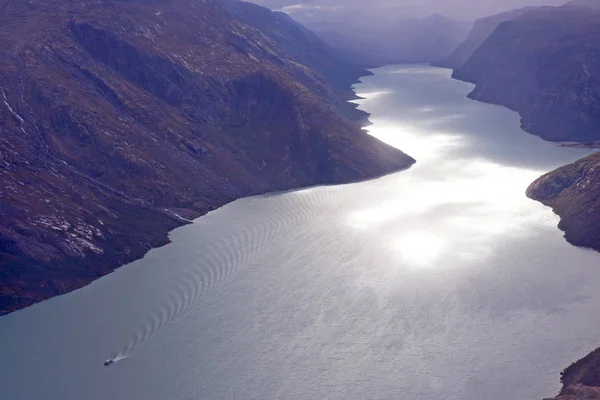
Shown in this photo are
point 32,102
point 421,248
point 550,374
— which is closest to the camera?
point 550,374

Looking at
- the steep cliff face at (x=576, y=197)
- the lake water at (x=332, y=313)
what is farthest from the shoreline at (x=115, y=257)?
the steep cliff face at (x=576, y=197)

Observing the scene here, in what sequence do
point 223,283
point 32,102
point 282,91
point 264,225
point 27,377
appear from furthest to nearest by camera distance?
point 282,91
point 32,102
point 264,225
point 223,283
point 27,377

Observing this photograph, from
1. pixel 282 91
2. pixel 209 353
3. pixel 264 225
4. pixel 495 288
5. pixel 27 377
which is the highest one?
pixel 282 91

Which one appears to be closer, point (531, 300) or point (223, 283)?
point (531, 300)

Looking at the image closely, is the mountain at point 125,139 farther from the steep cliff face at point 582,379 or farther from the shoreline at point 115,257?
the steep cliff face at point 582,379

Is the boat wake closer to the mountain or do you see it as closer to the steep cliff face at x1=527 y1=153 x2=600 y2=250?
the mountain

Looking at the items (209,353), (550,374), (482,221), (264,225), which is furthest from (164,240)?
(550,374)

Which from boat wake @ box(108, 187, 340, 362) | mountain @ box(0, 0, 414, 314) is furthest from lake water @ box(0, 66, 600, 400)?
mountain @ box(0, 0, 414, 314)

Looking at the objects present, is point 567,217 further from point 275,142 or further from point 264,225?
point 275,142
